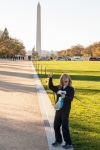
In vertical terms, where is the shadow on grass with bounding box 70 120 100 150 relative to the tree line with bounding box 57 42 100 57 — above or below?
below

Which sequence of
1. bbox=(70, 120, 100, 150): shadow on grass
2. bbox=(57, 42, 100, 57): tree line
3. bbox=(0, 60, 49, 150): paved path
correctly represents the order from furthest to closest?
bbox=(57, 42, 100, 57): tree line < bbox=(0, 60, 49, 150): paved path < bbox=(70, 120, 100, 150): shadow on grass

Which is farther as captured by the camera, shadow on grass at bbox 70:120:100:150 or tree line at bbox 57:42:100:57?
tree line at bbox 57:42:100:57

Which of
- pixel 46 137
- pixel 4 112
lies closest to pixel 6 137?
pixel 46 137

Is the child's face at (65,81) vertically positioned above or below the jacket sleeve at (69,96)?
above

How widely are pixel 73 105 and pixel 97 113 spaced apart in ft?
5.83

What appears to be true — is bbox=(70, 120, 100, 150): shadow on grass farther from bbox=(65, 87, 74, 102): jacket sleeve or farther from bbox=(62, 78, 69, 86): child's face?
bbox=(62, 78, 69, 86): child's face

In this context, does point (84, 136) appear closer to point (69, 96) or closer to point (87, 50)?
point (69, 96)

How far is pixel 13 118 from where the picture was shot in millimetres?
9828

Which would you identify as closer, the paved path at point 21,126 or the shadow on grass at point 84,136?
the shadow on grass at point 84,136

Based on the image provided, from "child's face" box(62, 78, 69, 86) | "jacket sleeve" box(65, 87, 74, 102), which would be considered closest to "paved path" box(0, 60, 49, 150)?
"jacket sleeve" box(65, 87, 74, 102)

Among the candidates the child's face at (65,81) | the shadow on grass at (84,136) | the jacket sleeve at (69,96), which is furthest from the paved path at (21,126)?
the child's face at (65,81)

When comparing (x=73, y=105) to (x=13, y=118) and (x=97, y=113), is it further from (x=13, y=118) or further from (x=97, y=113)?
(x=13, y=118)

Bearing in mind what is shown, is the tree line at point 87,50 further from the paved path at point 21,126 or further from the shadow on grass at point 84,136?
the shadow on grass at point 84,136

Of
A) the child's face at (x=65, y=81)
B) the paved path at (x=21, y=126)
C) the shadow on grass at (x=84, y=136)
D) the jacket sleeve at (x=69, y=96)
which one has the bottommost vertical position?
the paved path at (x=21, y=126)
